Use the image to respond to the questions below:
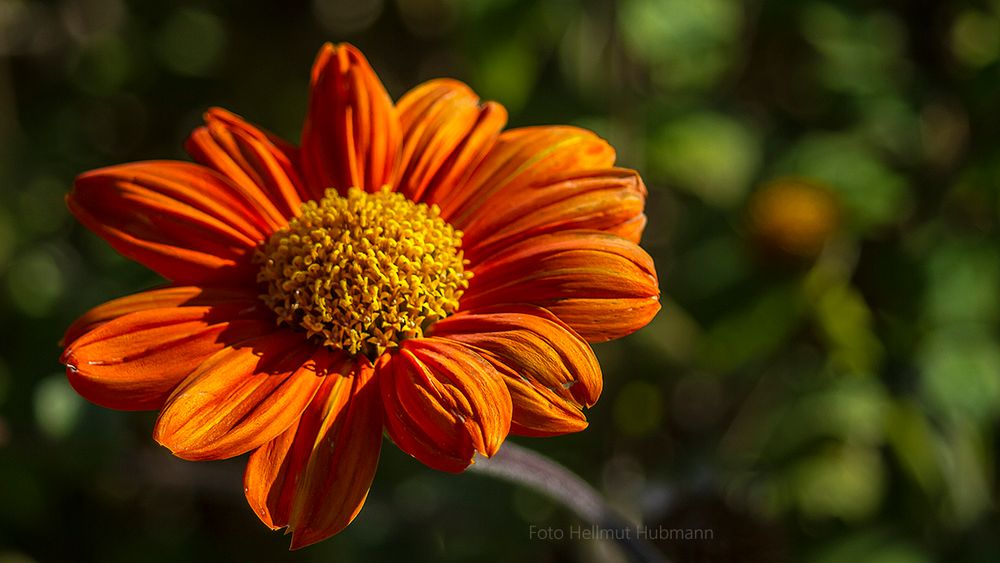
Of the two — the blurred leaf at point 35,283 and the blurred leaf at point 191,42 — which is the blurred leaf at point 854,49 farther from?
the blurred leaf at point 35,283

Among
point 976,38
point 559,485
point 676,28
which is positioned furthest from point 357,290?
point 976,38

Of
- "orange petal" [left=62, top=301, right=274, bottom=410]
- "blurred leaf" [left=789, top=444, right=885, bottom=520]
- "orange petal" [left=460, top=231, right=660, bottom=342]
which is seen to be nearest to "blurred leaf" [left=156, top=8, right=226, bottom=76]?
"orange petal" [left=62, top=301, right=274, bottom=410]

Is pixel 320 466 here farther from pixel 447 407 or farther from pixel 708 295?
pixel 708 295

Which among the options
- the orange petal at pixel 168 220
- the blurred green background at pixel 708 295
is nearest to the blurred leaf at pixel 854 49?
the blurred green background at pixel 708 295

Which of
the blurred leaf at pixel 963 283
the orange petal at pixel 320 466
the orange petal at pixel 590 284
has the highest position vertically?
the orange petal at pixel 590 284

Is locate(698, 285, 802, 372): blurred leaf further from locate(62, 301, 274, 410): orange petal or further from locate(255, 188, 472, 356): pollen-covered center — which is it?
locate(62, 301, 274, 410): orange petal

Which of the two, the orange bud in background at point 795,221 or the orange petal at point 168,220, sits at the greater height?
the orange petal at point 168,220
